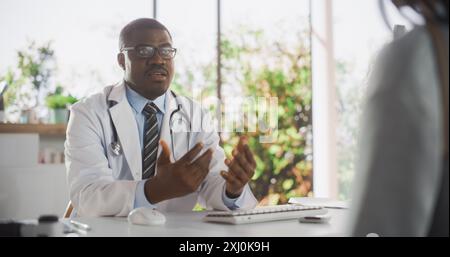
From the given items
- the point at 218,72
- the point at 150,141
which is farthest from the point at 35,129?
the point at 150,141

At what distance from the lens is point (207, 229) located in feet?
4.02

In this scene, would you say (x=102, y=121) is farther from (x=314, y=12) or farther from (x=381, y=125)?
(x=314, y=12)

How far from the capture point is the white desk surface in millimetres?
1151

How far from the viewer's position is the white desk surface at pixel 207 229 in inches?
45.3

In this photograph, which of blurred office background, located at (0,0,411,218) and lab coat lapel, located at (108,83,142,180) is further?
blurred office background, located at (0,0,411,218)

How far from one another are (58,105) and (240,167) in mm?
2173

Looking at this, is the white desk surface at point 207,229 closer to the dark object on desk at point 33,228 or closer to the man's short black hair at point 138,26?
the dark object on desk at point 33,228

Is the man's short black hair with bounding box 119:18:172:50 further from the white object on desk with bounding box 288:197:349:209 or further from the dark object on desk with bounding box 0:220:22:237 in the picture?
the dark object on desk with bounding box 0:220:22:237

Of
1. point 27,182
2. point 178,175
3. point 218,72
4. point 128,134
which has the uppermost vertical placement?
point 218,72

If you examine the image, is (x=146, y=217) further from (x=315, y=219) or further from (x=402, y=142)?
(x=402, y=142)

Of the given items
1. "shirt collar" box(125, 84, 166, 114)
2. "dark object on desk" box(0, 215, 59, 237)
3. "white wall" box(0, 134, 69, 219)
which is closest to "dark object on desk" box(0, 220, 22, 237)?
"dark object on desk" box(0, 215, 59, 237)

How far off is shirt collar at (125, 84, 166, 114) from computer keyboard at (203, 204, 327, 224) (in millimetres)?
652

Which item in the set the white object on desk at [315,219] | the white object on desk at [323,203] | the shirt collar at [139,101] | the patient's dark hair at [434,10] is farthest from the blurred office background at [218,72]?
the patient's dark hair at [434,10]
